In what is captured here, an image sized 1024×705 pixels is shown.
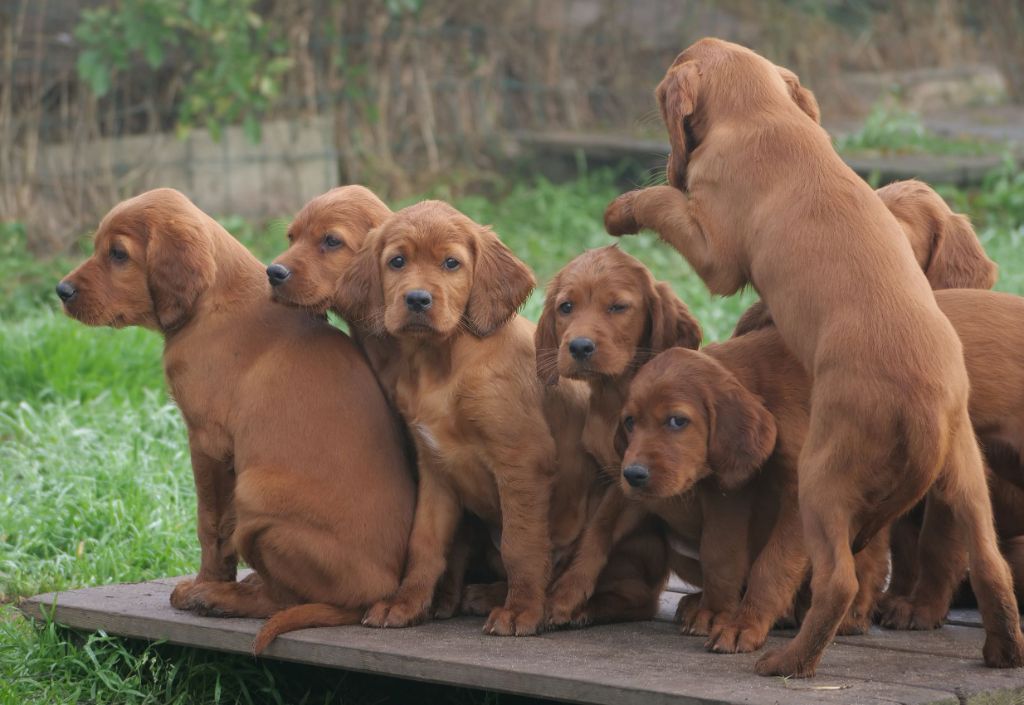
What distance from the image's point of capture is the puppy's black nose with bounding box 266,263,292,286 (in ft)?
14.3

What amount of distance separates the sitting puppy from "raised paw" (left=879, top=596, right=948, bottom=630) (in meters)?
1.44

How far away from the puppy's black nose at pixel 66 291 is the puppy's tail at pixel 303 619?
112 cm

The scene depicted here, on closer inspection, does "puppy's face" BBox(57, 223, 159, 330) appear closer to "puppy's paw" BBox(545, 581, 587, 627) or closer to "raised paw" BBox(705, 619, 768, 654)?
"puppy's paw" BBox(545, 581, 587, 627)

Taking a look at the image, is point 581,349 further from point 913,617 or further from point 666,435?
point 913,617

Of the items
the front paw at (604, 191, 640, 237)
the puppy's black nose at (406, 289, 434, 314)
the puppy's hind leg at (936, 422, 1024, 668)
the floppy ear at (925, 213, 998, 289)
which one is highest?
the front paw at (604, 191, 640, 237)

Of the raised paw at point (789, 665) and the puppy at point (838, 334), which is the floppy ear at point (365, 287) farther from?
the raised paw at point (789, 665)

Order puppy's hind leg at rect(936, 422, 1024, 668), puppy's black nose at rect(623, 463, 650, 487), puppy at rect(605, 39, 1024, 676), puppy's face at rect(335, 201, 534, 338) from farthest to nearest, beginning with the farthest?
puppy's face at rect(335, 201, 534, 338) < puppy's black nose at rect(623, 463, 650, 487) < puppy's hind leg at rect(936, 422, 1024, 668) < puppy at rect(605, 39, 1024, 676)

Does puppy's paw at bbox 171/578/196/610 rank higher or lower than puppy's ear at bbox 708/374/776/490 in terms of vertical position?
lower

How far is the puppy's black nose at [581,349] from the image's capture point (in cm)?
409

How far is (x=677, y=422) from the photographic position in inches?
155

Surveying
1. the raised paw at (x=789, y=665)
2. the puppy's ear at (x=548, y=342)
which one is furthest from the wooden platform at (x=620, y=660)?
the puppy's ear at (x=548, y=342)

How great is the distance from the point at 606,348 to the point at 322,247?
0.96 meters

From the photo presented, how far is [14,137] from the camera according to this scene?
11.2 meters

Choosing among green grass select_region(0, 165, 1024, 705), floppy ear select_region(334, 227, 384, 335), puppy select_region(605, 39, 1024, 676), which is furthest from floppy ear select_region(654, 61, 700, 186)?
green grass select_region(0, 165, 1024, 705)
